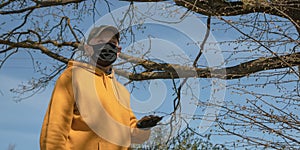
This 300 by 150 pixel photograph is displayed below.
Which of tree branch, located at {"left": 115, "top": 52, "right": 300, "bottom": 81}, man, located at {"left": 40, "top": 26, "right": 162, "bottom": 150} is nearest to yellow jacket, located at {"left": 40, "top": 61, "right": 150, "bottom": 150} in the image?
man, located at {"left": 40, "top": 26, "right": 162, "bottom": 150}

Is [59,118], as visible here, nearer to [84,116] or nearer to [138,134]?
[84,116]

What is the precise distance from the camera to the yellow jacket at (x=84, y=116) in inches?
53.2

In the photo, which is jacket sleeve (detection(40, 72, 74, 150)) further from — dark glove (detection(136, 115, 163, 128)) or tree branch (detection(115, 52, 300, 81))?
tree branch (detection(115, 52, 300, 81))

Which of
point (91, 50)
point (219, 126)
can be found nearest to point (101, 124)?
point (91, 50)

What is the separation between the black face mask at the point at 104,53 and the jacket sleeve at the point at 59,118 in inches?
6.5

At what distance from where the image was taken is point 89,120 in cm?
141

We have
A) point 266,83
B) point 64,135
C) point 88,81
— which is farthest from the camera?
point 266,83

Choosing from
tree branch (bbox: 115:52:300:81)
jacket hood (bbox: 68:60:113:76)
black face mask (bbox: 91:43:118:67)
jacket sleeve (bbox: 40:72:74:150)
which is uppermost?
tree branch (bbox: 115:52:300:81)

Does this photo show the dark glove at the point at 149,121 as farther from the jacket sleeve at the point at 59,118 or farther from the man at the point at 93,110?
the jacket sleeve at the point at 59,118

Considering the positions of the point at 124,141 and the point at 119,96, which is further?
the point at 119,96

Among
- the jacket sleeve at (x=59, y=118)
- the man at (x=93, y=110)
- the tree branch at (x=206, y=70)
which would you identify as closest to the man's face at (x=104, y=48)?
the man at (x=93, y=110)

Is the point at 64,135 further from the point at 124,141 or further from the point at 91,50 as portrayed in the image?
the point at 91,50

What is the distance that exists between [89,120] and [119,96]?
0.23 metres

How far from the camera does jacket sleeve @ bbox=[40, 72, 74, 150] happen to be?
4.38 ft
